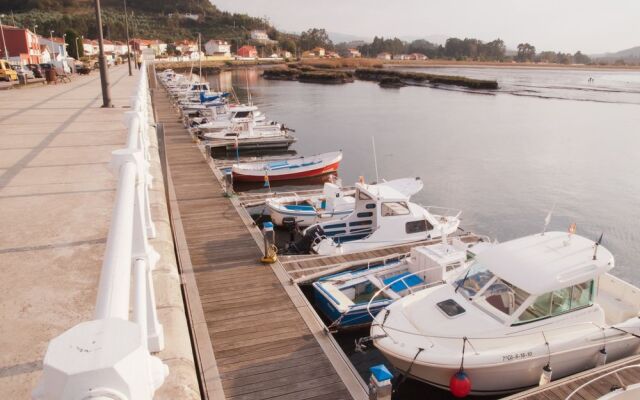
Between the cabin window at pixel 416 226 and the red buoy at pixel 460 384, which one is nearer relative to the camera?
the red buoy at pixel 460 384

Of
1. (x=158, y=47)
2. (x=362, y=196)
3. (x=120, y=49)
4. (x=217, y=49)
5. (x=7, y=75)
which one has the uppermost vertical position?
(x=217, y=49)

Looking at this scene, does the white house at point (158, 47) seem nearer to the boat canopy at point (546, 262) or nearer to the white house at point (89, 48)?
the white house at point (89, 48)

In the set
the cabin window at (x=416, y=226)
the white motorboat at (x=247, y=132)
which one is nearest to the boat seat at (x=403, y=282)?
the cabin window at (x=416, y=226)

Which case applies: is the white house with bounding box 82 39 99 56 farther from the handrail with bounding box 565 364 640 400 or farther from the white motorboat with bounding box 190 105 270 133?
the handrail with bounding box 565 364 640 400

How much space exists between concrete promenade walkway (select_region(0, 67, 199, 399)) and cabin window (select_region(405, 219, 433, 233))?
8684 millimetres

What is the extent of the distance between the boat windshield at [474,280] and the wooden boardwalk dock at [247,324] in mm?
3248

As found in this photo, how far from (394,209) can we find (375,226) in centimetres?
89

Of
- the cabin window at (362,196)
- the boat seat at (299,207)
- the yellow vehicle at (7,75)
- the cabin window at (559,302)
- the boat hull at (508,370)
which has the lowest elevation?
the boat hull at (508,370)

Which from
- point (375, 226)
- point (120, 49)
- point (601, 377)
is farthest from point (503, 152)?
point (120, 49)

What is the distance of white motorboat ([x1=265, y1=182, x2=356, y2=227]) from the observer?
683 inches

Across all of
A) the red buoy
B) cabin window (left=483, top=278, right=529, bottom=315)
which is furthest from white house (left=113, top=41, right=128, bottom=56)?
the red buoy

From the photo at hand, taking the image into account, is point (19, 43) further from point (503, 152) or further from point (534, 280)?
point (534, 280)

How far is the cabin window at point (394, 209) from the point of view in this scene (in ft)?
49.4

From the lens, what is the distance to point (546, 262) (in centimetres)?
919
